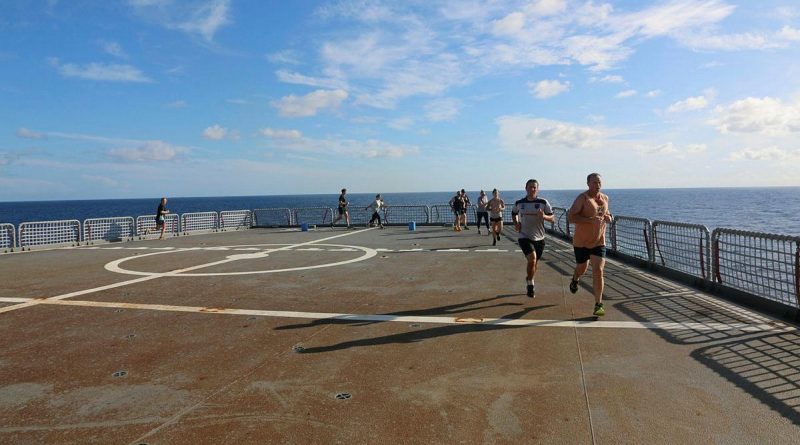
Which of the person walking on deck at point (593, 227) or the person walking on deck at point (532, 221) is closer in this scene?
the person walking on deck at point (593, 227)

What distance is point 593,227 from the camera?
7.09m

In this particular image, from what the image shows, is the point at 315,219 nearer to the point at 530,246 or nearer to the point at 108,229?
the point at 108,229

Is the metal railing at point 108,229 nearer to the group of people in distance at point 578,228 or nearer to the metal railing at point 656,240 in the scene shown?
the metal railing at point 656,240

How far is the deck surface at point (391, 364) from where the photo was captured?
380cm

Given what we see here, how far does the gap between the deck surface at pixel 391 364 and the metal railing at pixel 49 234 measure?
418 inches

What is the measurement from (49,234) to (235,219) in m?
10.2

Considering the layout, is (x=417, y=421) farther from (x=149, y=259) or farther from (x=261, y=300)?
(x=149, y=259)

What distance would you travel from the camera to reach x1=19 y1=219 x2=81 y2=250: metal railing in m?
18.2

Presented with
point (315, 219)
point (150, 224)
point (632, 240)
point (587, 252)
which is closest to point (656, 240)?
point (632, 240)

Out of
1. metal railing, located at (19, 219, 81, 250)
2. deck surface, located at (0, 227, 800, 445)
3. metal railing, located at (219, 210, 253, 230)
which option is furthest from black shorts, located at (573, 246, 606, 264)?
metal railing, located at (219, 210, 253, 230)

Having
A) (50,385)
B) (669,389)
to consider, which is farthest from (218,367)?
(669,389)

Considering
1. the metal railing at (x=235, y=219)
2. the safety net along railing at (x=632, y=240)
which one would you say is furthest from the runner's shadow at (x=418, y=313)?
the metal railing at (x=235, y=219)

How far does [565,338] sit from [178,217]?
76.4 ft

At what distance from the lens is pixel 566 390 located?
4.41 m
